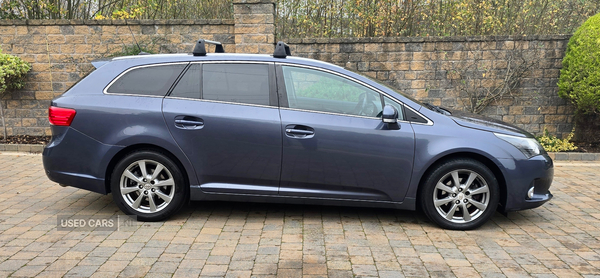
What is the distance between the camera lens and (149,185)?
180 inches

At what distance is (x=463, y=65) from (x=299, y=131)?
18.0 feet

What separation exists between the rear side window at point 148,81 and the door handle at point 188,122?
345 millimetres

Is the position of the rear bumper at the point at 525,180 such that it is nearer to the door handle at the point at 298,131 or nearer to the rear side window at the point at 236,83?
the door handle at the point at 298,131

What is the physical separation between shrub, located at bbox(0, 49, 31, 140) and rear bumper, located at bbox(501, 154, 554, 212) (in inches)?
321

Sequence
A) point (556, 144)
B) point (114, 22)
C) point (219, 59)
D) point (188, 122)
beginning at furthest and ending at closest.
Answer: point (114, 22), point (556, 144), point (219, 59), point (188, 122)

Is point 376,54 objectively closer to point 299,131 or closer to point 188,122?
point 299,131

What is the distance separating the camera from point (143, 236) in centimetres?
427

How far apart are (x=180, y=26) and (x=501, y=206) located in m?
6.54

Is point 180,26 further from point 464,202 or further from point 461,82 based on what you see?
point 464,202

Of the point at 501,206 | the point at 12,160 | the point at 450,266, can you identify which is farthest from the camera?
the point at 12,160

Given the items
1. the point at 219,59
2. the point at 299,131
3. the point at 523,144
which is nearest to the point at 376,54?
the point at 523,144

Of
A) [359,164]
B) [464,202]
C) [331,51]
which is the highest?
A: [331,51]

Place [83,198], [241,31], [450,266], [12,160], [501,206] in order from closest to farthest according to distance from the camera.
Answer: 1. [450,266]
2. [501,206]
3. [83,198]
4. [12,160]
5. [241,31]

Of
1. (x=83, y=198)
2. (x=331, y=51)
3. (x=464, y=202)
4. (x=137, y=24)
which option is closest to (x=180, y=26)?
(x=137, y=24)
